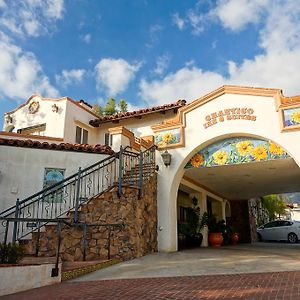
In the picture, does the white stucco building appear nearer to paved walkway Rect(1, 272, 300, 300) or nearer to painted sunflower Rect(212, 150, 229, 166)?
painted sunflower Rect(212, 150, 229, 166)

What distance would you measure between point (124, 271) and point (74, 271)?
113 centimetres

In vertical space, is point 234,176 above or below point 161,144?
below

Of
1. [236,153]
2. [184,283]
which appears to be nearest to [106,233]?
[184,283]

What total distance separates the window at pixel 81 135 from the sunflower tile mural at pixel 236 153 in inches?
283

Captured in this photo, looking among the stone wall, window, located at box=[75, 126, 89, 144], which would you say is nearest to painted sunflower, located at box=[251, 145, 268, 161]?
the stone wall

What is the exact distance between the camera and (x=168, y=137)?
11.4 metres

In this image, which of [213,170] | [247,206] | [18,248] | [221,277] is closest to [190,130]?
[213,170]

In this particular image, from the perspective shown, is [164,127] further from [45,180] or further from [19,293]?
[19,293]

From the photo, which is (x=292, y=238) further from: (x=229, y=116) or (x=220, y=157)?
(x=229, y=116)

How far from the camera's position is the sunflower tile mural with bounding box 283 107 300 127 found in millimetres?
9316

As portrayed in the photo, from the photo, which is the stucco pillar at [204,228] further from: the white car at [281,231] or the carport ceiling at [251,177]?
the white car at [281,231]

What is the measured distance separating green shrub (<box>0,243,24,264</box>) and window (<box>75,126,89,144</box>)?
34.2 feet

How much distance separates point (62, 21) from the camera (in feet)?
35.6

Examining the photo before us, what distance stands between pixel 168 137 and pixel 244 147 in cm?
271
